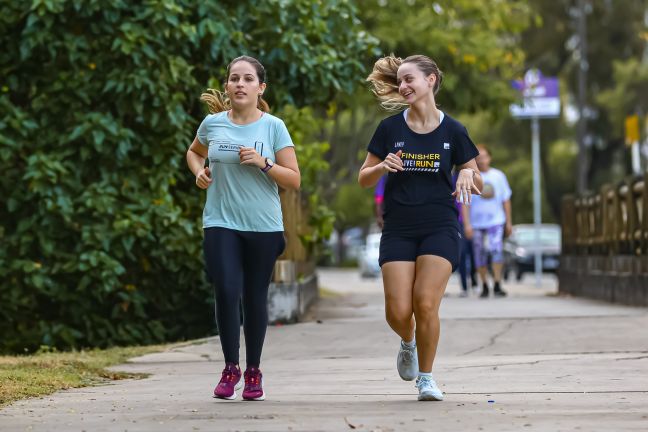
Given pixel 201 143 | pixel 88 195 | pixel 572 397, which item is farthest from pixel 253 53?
pixel 572 397

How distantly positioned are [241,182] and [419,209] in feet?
3.06

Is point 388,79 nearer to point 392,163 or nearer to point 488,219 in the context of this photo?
point 392,163

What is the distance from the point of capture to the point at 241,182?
781 centimetres

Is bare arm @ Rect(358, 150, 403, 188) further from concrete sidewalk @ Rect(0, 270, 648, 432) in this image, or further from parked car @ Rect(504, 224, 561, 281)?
parked car @ Rect(504, 224, 561, 281)

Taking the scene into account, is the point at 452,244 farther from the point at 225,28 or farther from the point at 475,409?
the point at 225,28

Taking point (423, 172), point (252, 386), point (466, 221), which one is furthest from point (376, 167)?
point (466, 221)

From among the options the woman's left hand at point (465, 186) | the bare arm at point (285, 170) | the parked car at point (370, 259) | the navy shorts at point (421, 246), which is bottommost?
the parked car at point (370, 259)

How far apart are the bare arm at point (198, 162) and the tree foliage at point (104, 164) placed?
470 cm

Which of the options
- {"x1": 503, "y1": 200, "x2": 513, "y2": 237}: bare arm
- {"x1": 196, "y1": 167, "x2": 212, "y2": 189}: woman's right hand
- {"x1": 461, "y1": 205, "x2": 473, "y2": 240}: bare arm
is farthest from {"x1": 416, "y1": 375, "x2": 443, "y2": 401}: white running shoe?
{"x1": 503, "y1": 200, "x2": 513, "y2": 237}: bare arm

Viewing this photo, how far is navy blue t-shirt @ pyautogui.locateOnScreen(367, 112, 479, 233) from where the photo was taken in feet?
25.3

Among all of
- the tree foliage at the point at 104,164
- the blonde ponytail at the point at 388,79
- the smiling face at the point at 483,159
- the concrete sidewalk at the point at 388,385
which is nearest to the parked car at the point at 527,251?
the smiling face at the point at 483,159

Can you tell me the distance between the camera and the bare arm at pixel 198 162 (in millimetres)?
7809

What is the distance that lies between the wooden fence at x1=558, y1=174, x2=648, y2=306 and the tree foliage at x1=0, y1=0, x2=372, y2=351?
451 centimetres

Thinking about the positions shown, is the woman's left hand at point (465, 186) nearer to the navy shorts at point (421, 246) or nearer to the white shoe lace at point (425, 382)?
the navy shorts at point (421, 246)
